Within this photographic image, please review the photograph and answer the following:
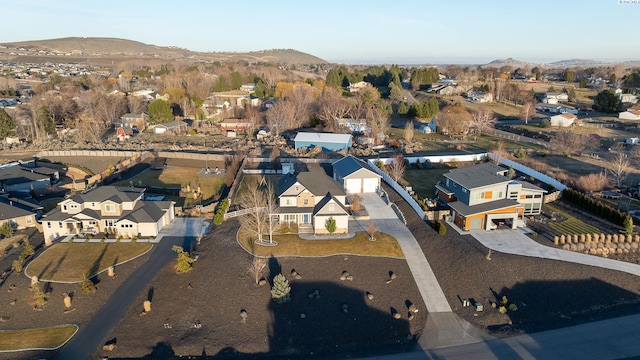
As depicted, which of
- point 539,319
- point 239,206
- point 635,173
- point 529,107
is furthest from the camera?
point 529,107

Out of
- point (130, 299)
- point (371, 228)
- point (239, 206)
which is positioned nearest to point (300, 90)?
point (239, 206)

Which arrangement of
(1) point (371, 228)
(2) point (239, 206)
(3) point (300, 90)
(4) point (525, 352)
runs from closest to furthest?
1. (4) point (525, 352)
2. (1) point (371, 228)
3. (2) point (239, 206)
4. (3) point (300, 90)

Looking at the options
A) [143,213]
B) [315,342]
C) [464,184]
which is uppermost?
[464,184]

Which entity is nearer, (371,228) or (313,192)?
(371,228)

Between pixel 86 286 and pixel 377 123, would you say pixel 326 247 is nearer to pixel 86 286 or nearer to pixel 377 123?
pixel 86 286

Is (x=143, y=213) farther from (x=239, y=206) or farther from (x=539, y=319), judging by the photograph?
(x=539, y=319)

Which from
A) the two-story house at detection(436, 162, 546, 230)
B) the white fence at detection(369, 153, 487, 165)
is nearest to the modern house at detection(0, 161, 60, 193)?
the white fence at detection(369, 153, 487, 165)
